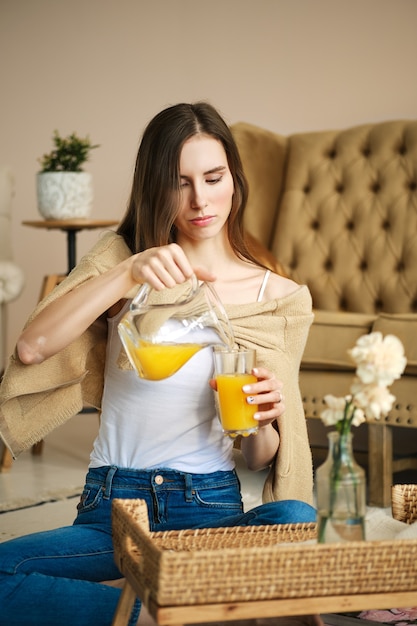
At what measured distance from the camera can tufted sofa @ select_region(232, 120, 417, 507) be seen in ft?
11.2

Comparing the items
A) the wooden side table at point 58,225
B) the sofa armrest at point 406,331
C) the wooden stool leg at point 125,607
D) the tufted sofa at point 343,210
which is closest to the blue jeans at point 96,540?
the wooden stool leg at point 125,607

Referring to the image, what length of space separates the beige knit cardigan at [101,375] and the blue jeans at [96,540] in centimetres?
15

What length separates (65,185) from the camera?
11.9ft

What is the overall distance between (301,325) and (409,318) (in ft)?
3.40

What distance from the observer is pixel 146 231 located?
1.78m

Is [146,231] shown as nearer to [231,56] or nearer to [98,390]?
[98,390]

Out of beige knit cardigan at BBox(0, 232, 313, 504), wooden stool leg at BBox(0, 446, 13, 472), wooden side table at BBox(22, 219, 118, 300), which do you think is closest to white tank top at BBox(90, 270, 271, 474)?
beige knit cardigan at BBox(0, 232, 313, 504)

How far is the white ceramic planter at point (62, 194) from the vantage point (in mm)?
3629

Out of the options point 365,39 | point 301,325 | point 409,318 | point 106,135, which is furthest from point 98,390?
point 106,135

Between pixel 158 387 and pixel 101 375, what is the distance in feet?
0.67

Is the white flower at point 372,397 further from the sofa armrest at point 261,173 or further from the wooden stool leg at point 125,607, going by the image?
the sofa armrest at point 261,173

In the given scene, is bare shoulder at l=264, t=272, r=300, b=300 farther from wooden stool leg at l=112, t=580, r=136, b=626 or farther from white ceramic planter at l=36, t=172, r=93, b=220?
white ceramic planter at l=36, t=172, r=93, b=220

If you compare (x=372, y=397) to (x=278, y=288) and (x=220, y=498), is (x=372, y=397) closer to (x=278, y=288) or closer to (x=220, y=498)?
(x=220, y=498)

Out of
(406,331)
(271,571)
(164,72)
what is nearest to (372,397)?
(271,571)
